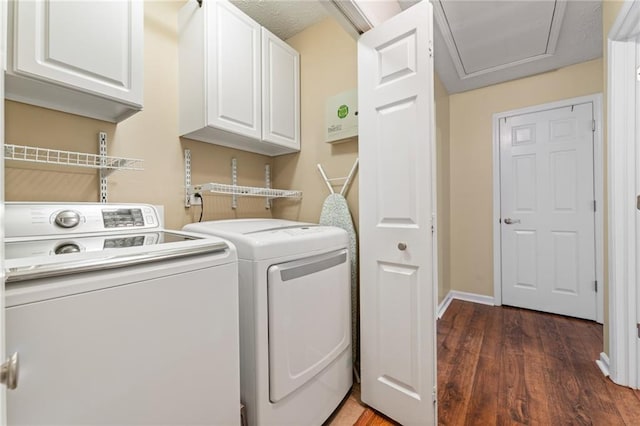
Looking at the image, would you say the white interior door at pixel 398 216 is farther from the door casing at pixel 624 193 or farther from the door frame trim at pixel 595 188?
the door frame trim at pixel 595 188

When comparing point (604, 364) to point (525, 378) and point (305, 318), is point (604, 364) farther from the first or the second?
point (305, 318)

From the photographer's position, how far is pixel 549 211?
2.84 m

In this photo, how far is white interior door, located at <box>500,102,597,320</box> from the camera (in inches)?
105

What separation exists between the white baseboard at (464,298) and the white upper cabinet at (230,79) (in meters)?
2.41

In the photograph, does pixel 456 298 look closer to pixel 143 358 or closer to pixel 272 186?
pixel 272 186

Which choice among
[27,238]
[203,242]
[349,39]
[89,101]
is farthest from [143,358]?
[349,39]

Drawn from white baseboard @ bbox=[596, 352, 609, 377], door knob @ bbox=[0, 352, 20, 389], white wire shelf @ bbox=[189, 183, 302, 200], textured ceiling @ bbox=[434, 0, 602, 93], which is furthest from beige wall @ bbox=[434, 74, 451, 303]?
door knob @ bbox=[0, 352, 20, 389]

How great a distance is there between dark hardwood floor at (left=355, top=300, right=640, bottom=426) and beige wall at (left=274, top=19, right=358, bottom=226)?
121 cm

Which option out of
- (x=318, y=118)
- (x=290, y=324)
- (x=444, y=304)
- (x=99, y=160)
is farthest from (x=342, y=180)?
(x=444, y=304)

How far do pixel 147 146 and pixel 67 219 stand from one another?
0.64 m

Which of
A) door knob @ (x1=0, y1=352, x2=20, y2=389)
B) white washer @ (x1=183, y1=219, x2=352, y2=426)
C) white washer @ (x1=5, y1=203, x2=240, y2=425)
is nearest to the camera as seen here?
door knob @ (x1=0, y1=352, x2=20, y2=389)

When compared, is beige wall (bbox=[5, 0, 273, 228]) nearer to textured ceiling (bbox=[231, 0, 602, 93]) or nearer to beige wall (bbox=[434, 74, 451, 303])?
textured ceiling (bbox=[231, 0, 602, 93])

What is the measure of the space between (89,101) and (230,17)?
96 cm

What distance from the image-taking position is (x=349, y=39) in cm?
196
